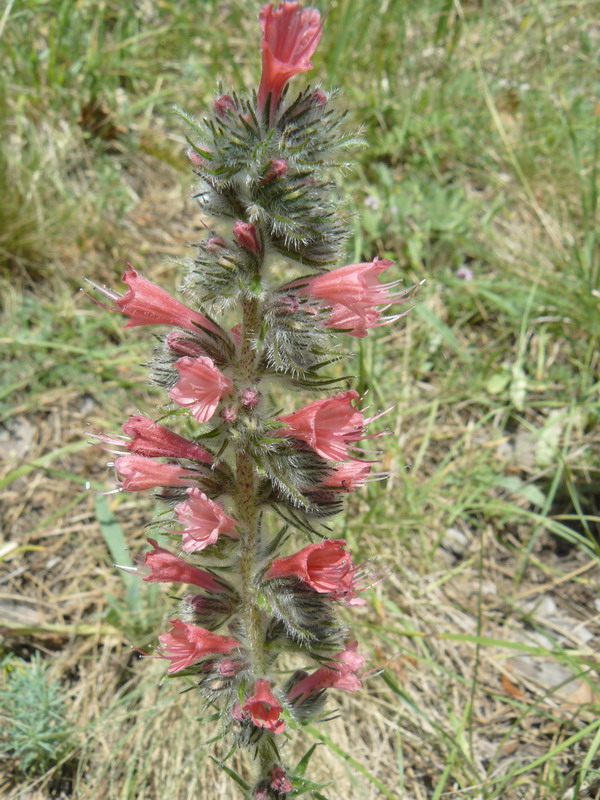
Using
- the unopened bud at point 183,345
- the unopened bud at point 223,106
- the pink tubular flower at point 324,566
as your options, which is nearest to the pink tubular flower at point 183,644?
the pink tubular flower at point 324,566

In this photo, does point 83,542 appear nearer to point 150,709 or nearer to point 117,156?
point 150,709

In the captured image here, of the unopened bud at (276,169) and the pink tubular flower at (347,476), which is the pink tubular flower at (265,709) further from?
the unopened bud at (276,169)

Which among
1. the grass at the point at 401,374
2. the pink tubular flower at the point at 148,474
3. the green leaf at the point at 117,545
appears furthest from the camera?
the green leaf at the point at 117,545

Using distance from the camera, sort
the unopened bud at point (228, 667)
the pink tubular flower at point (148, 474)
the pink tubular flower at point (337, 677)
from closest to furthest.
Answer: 1. the pink tubular flower at point (148, 474)
2. the unopened bud at point (228, 667)
3. the pink tubular flower at point (337, 677)

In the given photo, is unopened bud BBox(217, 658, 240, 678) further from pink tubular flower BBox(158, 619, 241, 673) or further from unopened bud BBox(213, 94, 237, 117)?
unopened bud BBox(213, 94, 237, 117)

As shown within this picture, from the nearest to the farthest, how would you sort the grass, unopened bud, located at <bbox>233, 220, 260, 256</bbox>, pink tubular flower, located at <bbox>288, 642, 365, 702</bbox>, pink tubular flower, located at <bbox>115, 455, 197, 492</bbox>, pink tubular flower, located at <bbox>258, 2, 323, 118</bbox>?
pink tubular flower, located at <bbox>258, 2, 323, 118</bbox>
unopened bud, located at <bbox>233, 220, 260, 256</bbox>
pink tubular flower, located at <bbox>115, 455, 197, 492</bbox>
pink tubular flower, located at <bbox>288, 642, 365, 702</bbox>
the grass

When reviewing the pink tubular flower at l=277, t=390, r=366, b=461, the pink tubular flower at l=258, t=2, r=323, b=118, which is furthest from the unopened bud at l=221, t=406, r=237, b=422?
the pink tubular flower at l=258, t=2, r=323, b=118
